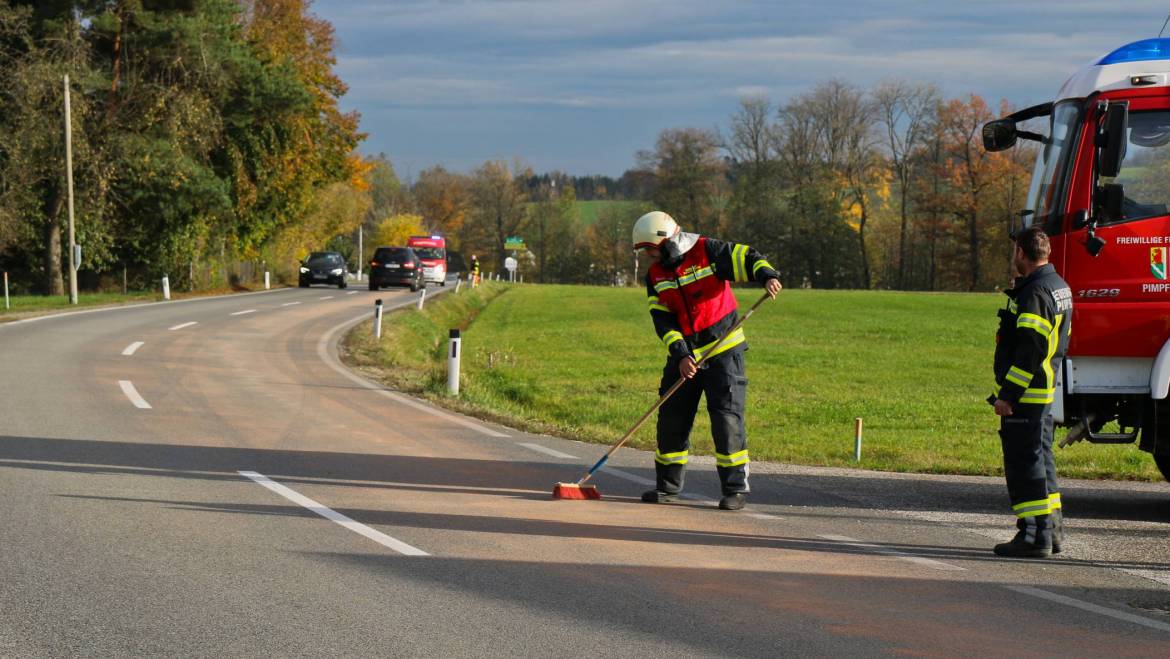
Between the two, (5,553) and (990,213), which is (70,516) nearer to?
(5,553)

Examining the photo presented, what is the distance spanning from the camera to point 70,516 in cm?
776

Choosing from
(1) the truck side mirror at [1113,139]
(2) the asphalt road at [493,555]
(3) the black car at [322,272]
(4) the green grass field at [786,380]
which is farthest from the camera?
(3) the black car at [322,272]

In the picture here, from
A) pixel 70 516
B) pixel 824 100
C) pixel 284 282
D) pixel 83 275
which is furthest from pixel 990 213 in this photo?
pixel 70 516

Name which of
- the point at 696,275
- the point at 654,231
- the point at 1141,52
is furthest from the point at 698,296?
the point at 1141,52

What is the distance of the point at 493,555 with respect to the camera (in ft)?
22.7

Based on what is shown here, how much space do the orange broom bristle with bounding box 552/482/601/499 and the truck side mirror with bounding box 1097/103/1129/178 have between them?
4.09 metres

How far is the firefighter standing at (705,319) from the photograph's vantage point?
27.8 ft

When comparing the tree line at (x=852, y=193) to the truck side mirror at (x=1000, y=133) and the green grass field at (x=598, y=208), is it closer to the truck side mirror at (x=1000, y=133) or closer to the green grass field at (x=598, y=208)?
the green grass field at (x=598, y=208)

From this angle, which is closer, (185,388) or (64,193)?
(185,388)

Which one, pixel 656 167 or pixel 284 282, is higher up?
pixel 656 167

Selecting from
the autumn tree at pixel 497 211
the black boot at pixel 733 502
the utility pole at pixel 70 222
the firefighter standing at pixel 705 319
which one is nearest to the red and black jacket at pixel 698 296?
the firefighter standing at pixel 705 319

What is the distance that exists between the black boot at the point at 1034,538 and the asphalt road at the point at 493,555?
0.15 m

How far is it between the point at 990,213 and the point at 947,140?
18.6 feet

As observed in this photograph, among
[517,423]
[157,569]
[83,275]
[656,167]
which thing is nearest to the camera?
[157,569]
